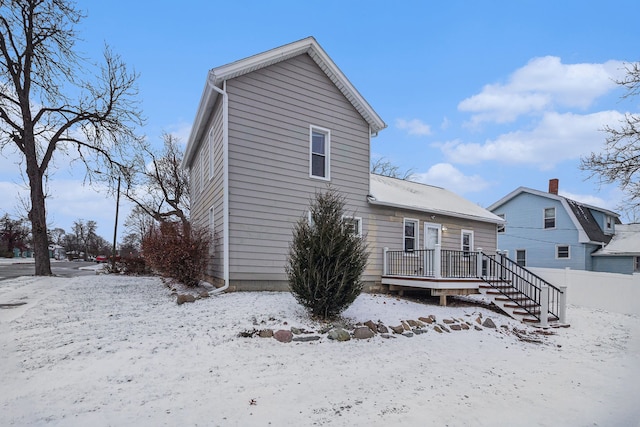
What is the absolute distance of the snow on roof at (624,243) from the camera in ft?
68.2

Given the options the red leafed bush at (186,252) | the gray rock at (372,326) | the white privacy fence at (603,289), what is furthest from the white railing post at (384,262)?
the white privacy fence at (603,289)

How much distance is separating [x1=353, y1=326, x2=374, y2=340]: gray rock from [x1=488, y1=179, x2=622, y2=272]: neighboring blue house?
55.5ft

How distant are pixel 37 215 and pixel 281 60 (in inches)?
525

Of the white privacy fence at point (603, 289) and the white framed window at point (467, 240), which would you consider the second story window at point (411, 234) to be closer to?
the white framed window at point (467, 240)

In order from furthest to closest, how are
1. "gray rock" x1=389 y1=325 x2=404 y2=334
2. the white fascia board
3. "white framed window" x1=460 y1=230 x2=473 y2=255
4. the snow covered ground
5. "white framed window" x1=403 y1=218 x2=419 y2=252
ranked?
"white framed window" x1=460 y1=230 x2=473 y2=255, "white framed window" x1=403 y1=218 x2=419 y2=252, the white fascia board, "gray rock" x1=389 y1=325 x2=404 y2=334, the snow covered ground

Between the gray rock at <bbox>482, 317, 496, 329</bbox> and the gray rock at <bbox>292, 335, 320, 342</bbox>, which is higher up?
the gray rock at <bbox>292, 335, 320, 342</bbox>

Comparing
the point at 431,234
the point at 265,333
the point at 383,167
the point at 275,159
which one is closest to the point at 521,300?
the point at 431,234

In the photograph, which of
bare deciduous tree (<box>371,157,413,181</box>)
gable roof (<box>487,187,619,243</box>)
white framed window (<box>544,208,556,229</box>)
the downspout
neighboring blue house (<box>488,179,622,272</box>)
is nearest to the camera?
the downspout

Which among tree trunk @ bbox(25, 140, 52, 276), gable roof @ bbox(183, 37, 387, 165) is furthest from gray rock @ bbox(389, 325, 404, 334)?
tree trunk @ bbox(25, 140, 52, 276)

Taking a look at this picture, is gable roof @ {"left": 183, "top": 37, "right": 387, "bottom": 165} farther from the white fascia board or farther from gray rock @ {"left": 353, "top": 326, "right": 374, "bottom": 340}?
gray rock @ {"left": 353, "top": 326, "right": 374, "bottom": 340}

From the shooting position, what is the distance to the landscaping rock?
5.69 metres

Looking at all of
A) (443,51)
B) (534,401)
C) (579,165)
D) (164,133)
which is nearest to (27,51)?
(164,133)

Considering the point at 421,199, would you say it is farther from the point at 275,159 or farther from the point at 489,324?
the point at 275,159

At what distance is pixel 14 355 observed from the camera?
15.6 feet
